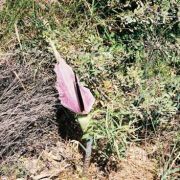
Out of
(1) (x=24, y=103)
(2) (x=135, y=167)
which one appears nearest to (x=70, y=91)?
(1) (x=24, y=103)

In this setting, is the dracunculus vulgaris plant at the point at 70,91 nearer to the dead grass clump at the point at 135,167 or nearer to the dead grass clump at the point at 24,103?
the dead grass clump at the point at 24,103

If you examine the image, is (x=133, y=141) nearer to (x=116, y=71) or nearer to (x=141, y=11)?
(x=116, y=71)

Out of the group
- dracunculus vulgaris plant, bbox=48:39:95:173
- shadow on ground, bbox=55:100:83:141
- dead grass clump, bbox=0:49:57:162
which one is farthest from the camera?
shadow on ground, bbox=55:100:83:141

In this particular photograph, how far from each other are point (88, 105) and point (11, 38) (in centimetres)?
70

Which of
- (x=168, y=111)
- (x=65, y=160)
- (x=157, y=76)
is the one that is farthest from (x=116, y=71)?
(x=65, y=160)

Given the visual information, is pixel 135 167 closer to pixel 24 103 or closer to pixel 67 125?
pixel 67 125

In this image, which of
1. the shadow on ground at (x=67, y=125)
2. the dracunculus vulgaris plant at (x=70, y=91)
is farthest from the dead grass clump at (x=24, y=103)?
the dracunculus vulgaris plant at (x=70, y=91)

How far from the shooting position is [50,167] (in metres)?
2.22

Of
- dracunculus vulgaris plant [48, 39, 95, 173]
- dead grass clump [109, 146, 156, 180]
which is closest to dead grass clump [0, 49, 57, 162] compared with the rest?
dracunculus vulgaris plant [48, 39, 95, 173]

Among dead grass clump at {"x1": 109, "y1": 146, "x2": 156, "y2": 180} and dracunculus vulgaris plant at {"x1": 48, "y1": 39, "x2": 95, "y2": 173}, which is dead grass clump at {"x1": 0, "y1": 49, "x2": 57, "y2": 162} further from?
dead grass clump at {"x1": 109, "y1": 146, "x2": 156, "y2": 180}

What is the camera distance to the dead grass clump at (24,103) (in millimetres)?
2152

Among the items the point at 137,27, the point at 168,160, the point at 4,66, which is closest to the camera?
the point at 168,160

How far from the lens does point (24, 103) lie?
2.19 meters

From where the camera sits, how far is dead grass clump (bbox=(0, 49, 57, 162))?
2152 mm
